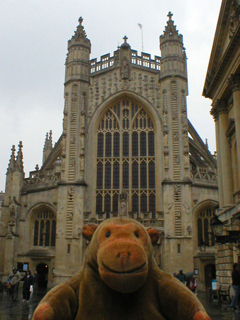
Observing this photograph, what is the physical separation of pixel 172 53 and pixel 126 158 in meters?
8.28

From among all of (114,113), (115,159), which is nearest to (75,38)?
(114,113)

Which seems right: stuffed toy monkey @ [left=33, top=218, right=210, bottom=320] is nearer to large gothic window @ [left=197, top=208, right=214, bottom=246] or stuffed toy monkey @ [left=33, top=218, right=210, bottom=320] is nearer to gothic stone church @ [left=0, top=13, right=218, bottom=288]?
gothic stone church @ [left=0, top=13, right=218, bottom=288]

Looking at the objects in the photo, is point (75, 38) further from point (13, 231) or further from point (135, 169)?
point (13, 231)

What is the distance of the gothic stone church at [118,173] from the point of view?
24547 mm

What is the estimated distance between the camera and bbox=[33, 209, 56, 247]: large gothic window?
2709 centimetres

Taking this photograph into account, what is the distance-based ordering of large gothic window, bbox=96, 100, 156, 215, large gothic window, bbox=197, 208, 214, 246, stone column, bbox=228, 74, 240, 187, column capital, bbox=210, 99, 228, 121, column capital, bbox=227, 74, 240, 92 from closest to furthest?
stone column, bbox=228, 74, 240, 187, column capital, bbox=227, 74, 240, 92, column capital, bbox=210, 99, 228, 121, large gothic window, bbox=197, 208, 214, 246, large gothic window, bbox=96, 100, 156, 215

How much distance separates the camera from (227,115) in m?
16.0

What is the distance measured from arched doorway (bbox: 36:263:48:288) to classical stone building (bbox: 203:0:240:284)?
50.9ft

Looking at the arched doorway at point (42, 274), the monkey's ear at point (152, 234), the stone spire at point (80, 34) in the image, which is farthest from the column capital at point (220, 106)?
the arched doorway at point (42, 274)

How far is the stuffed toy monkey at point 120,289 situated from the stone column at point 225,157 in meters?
12.3

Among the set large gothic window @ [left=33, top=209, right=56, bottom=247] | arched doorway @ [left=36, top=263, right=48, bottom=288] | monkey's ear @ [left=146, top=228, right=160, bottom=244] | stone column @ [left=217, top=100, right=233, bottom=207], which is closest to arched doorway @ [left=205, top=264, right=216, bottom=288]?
large gothic window @ [left=33, top=209, right=56, bottom=247]

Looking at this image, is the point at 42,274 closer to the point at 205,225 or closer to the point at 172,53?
the point at 205,225

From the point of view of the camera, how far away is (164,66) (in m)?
27.5

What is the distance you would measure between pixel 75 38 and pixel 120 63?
4059mm
